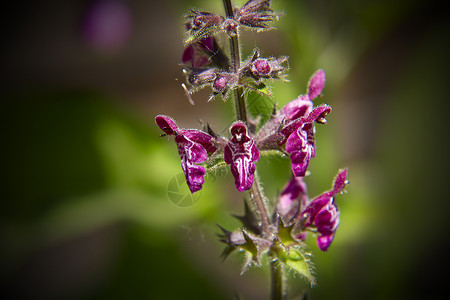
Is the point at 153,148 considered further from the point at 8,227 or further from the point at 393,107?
the point at 393,107

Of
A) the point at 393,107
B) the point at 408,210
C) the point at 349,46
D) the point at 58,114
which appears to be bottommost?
the point at 408,210

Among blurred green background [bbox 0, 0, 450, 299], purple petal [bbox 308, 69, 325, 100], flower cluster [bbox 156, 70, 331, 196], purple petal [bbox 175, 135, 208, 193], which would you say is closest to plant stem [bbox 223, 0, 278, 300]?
flower cluster [bbox 156, 70, 331, 196]

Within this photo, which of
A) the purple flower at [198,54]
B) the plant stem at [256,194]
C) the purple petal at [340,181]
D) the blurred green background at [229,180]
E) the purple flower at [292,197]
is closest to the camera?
the plant stem at [256,194]

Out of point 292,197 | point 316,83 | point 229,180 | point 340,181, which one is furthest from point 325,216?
point 229,180

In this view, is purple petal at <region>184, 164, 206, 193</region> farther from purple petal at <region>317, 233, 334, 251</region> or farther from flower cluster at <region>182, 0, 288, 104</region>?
purple petal at <region>317, 233, 334, 251</region>

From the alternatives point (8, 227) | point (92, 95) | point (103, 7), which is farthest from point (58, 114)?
point (103, 7)

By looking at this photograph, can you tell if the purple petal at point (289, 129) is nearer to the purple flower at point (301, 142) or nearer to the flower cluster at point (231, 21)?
the purple flower at point (301, 142)

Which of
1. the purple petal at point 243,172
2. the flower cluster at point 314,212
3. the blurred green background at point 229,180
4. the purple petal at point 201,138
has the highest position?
the purple petal at point 201,138

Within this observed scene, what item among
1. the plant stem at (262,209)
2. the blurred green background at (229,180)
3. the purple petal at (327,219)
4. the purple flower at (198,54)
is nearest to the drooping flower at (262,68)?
the purple flower at (198,54)
